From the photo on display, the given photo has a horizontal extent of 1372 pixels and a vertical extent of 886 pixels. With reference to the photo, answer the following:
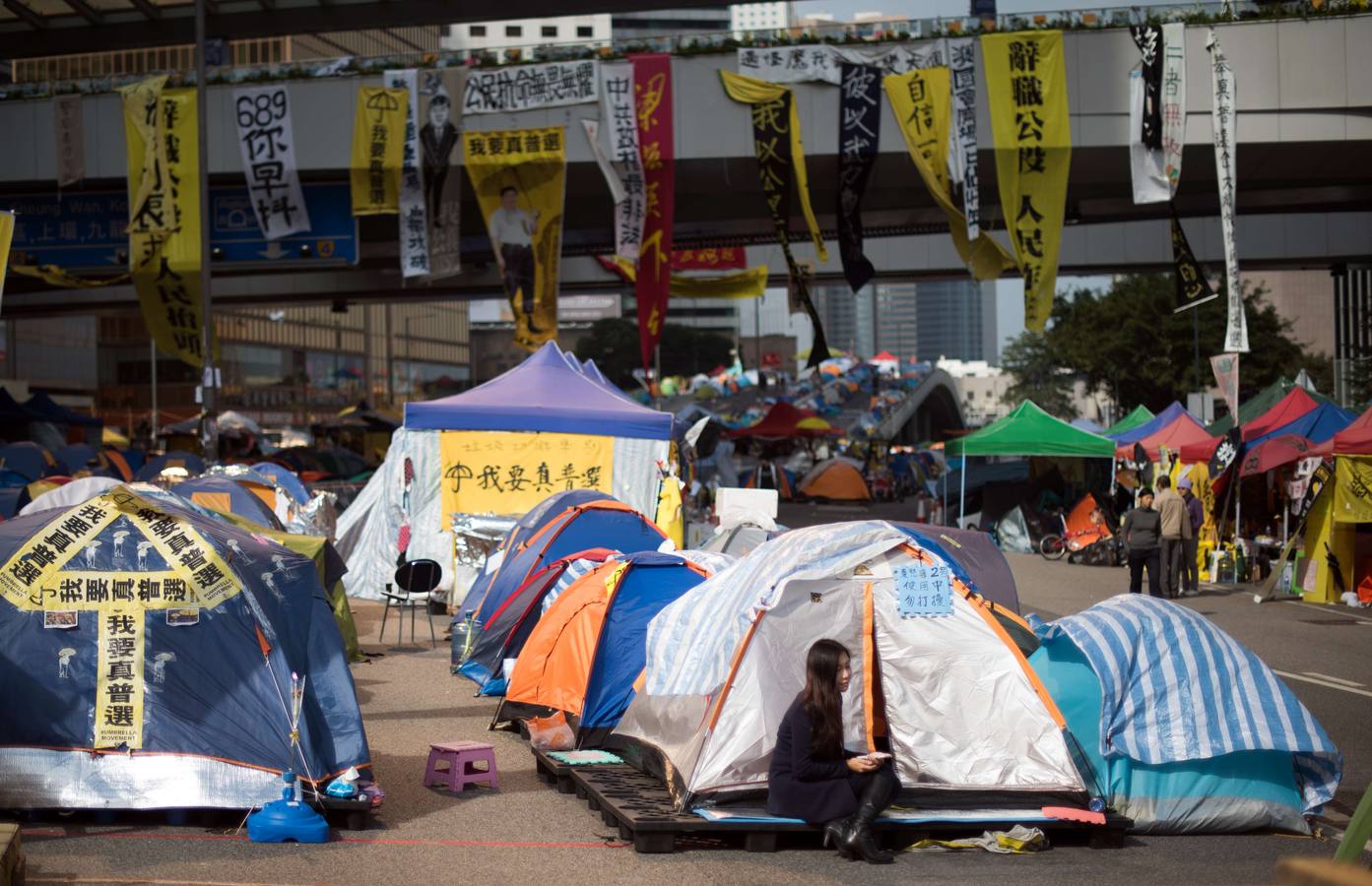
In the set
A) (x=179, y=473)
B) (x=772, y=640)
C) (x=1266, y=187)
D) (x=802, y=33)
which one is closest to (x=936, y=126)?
(x=802, y=33)

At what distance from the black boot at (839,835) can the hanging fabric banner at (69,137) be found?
25244 mm

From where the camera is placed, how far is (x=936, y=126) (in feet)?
84.1

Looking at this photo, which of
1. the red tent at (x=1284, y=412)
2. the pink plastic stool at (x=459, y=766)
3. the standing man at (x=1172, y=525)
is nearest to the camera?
the pink plastic stool at (x=459, y=766)

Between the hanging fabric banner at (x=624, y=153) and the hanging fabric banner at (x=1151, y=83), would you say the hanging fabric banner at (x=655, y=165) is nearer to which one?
the hanging fabric banner at (x=624, y=153)

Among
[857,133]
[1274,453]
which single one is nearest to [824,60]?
[857,133]

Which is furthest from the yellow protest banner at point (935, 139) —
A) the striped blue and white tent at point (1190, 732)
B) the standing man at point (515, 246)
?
the striped blue and white tent at point (1190, 732)

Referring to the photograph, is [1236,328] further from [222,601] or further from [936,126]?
[222,601]

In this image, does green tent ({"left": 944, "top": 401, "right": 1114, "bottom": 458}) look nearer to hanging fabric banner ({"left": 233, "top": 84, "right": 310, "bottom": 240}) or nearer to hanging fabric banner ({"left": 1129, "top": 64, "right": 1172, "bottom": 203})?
hanging fabric banner ({"left": 1129, "top": 64, "right": 1172, "bottom": 203})

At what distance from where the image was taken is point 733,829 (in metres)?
7.93

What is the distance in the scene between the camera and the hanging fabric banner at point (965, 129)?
2562 cm

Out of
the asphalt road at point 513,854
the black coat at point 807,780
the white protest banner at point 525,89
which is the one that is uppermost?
the white protest banner at point 525,89

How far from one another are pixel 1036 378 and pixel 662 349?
54.9 m

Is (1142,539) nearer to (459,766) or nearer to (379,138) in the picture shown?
(459,766)

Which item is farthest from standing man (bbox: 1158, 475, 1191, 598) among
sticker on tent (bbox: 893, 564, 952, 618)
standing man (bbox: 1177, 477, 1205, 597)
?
sticker on tent (bbox: 893, 564, 952, 618)
